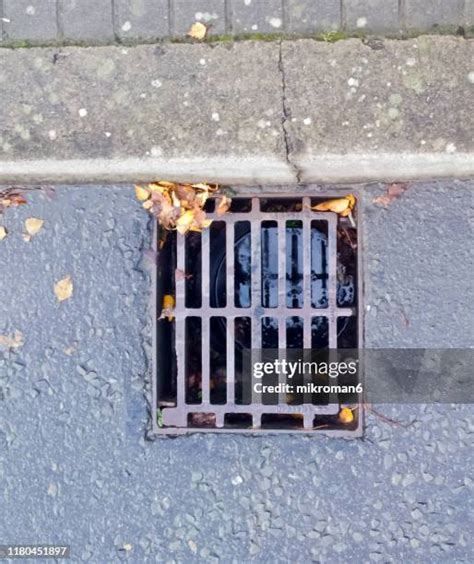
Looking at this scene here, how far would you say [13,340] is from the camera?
252cm

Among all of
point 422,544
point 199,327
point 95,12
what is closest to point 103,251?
point 199,327

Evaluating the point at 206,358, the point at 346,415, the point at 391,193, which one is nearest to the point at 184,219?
the point at 206,358

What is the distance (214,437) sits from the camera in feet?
8.15

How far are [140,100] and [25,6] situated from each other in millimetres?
540

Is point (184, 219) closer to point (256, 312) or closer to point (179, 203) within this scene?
point (179, 203)

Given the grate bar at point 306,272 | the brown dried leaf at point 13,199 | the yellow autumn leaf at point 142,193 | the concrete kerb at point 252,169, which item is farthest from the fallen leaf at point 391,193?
the brown dried leaf at point 13,199

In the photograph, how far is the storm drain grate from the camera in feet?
8.05

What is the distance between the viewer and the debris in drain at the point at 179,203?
240cm

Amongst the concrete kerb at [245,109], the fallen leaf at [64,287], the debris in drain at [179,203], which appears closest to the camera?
the concrete kerb at [245,109]

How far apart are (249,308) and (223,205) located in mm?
386

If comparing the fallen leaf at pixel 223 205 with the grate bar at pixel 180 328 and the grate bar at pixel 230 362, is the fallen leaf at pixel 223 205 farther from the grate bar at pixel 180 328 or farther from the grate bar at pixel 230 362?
the grate bar at pixel 230 362

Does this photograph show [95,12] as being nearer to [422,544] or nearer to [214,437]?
[214,437]

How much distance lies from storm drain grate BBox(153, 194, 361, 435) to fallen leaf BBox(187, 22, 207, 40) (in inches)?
23.0

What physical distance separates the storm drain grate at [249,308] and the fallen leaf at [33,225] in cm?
46
